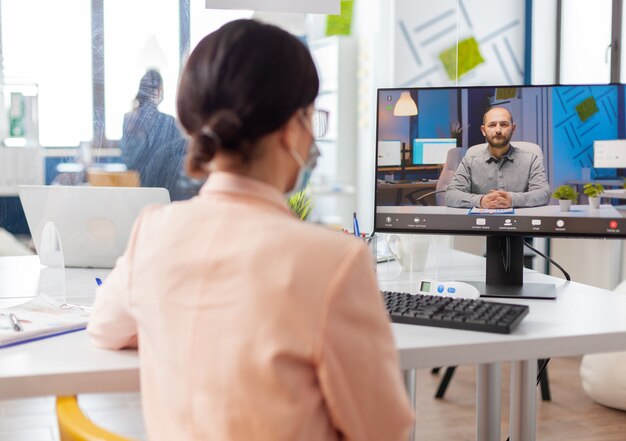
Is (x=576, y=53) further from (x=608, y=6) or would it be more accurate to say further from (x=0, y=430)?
(x=0, y=430)

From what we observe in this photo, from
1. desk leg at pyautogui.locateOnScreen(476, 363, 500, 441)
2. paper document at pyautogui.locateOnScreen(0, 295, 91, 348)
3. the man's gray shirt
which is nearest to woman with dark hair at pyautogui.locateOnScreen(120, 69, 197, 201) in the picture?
paper document at pyautogui.locateOnScreen(0, 295, 91, 348)

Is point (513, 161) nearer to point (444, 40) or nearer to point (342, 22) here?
point (444, 40)

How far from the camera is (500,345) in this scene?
131cm

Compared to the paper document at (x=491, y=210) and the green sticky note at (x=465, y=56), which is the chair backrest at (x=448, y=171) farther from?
the green sticky note at (x=465, y=56)

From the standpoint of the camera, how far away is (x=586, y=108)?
5.87ft

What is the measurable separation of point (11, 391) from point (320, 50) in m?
5.33

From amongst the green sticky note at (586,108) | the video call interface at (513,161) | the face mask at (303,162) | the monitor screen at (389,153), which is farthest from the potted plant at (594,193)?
the face mask at (303,162)

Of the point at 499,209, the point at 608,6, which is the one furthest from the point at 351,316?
the point at 608,6

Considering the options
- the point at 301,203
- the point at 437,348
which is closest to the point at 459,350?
the point at 437,348

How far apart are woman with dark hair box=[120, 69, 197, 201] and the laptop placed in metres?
0.11

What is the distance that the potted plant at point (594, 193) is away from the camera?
1771 millimetres

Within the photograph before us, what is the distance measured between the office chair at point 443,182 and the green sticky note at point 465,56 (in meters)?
2.59

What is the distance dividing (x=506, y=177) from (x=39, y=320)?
1.03m

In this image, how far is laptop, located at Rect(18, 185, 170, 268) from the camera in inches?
74.2
